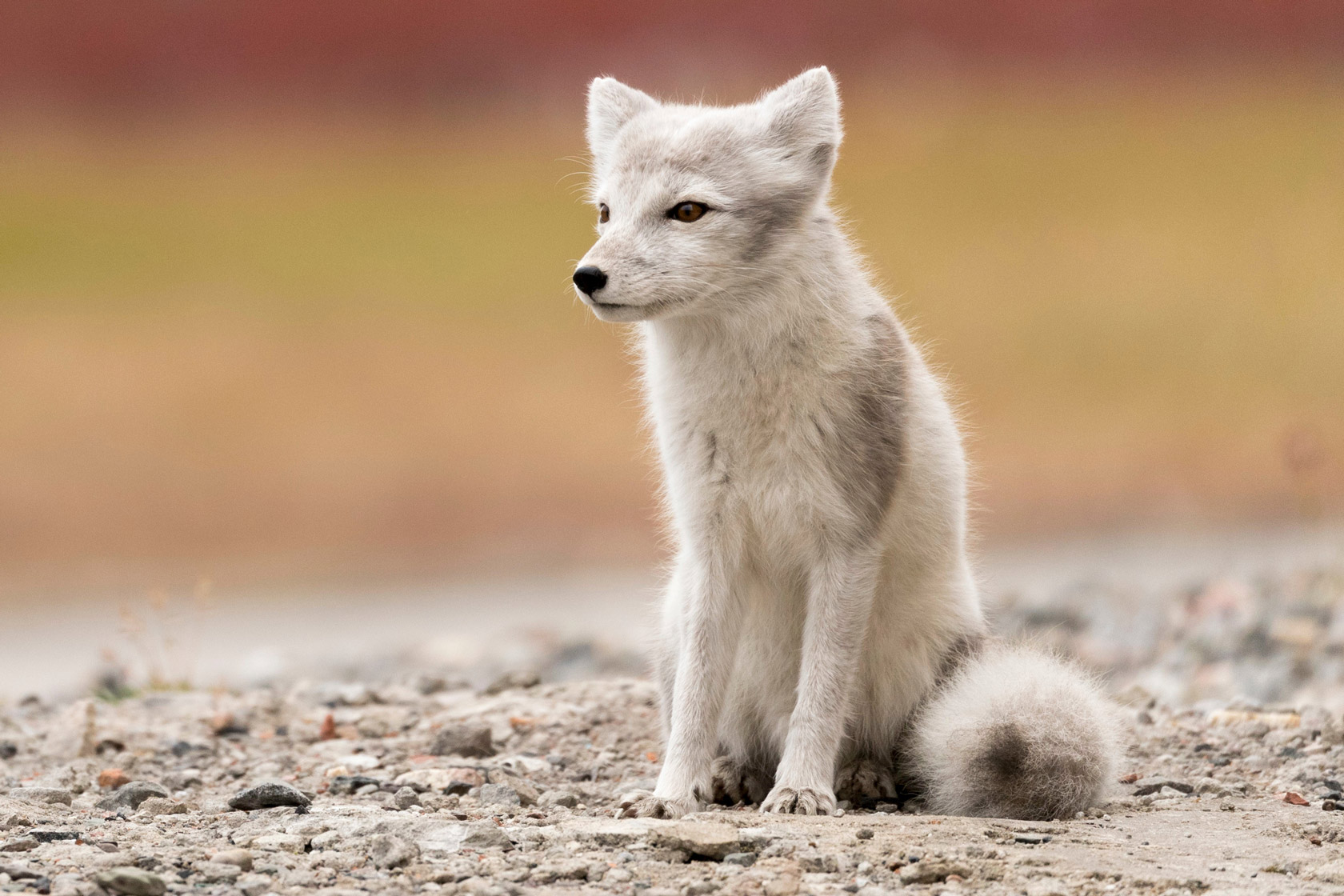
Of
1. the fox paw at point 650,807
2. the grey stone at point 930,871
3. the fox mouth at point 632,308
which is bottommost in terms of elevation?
the grey stone at point 930,871

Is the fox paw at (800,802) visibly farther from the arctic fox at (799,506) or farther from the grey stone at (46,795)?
the grey stone at (46,795)

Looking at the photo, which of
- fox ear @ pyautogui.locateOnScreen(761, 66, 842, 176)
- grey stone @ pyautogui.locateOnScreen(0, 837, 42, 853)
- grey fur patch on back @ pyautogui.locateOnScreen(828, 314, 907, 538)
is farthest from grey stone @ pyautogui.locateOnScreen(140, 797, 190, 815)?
fox ear @ pyautogui.locateOnScreen(761, 66, 842, 176)

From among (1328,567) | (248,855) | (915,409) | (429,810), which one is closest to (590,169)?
(915,409)

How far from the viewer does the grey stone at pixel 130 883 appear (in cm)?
265

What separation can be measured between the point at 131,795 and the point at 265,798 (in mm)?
480

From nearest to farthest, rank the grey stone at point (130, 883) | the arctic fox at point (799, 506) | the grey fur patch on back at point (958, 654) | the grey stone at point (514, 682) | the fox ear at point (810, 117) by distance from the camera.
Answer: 1. the grey stone at point (130, 883)
2. the arctic fox at point (799, 506)
3. the fox ear at point (810, 117)
4. the grey fur patch on back at point (958, 654)
5. the grey stone at point (514, 682)

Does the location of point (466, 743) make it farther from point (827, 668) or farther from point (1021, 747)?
point (1021, 747)

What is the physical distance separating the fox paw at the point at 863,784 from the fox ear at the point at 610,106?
77.2 inches

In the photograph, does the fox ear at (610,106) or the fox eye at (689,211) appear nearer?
the fox eye at (689,211)

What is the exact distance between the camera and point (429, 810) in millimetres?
3605

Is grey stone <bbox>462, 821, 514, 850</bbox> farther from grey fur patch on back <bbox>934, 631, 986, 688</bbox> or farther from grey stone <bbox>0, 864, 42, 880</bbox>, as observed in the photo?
grey fur patch on back <bbox>934, 631, 986, 688</bbox>

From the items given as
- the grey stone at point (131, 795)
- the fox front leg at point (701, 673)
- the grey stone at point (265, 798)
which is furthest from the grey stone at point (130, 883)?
Answer: the fox front leg at point (701, 673)

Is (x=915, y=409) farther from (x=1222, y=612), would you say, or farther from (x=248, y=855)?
(x=1222, y=612)

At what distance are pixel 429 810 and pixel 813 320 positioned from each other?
5.54 ft
